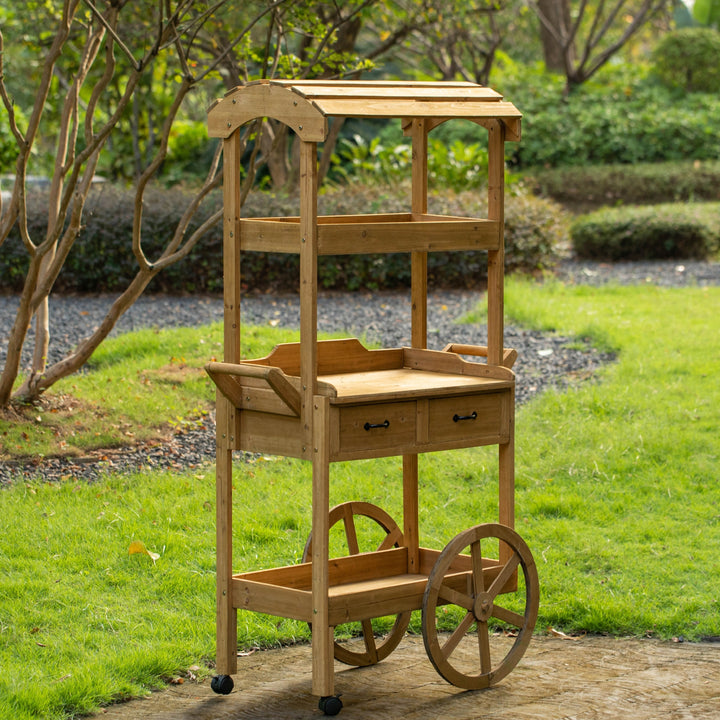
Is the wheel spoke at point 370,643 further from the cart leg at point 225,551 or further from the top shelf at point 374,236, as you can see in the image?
the top shelf at point 374,236

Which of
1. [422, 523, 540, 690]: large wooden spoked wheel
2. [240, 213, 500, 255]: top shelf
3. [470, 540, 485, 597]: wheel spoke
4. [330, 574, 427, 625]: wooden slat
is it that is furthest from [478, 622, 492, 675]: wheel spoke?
[240, 213, 500, 255]: top shelf

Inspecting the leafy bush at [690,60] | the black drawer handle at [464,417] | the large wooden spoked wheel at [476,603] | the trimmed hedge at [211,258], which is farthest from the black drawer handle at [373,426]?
the leafy bush at [690,60]

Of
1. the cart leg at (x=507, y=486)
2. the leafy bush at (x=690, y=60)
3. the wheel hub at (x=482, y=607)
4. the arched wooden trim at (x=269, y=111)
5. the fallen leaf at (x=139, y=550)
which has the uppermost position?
the leafy bush at (x=690, y=60)

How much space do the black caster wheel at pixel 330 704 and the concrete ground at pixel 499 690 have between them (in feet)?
0.16

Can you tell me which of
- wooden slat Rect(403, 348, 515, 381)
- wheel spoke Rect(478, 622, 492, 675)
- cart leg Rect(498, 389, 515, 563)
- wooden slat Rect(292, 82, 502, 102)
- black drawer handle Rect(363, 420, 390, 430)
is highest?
wooden slat Rect(292, 82, 502, 102)

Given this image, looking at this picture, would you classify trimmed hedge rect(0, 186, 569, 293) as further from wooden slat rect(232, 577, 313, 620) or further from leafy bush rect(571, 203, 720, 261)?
wooden slat rect(232, 577, 313, 620)

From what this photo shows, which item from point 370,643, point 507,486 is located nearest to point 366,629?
point 370,643

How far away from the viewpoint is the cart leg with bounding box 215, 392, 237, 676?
4070 millimetres

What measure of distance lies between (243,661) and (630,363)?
476 cm

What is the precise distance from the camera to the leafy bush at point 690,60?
2095cm

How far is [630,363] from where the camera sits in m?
8.34

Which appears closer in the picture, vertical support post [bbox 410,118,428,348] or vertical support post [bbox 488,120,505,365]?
vertical support post [bbox 488,120,505,365]

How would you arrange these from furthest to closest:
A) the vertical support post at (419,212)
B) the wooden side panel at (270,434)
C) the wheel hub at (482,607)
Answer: the vertical support post at (419,212)
the wheel hub at (482,607)
the wooden side panel at (270,434)

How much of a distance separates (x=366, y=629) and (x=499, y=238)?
1.54m
